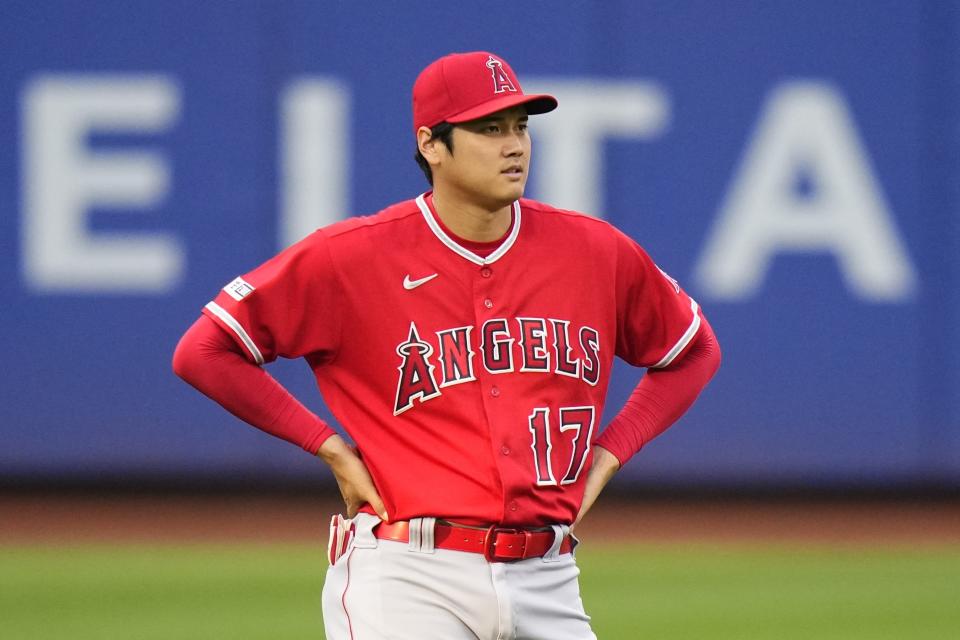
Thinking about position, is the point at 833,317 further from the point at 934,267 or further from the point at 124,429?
the point at 124,429

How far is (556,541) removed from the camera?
350 centimetres

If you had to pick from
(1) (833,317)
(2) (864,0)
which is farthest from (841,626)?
(2) (864,0)

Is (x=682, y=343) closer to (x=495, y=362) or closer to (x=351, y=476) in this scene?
(x=495, y=362)

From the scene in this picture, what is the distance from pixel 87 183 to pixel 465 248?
6.91 metres

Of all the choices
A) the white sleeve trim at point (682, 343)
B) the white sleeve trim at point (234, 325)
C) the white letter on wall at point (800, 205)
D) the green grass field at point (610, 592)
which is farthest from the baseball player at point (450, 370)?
the white letter on wall at point (800, 205)

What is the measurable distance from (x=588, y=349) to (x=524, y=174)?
0.40 meters

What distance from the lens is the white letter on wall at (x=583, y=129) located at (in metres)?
10.2

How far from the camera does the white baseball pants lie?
133 inches

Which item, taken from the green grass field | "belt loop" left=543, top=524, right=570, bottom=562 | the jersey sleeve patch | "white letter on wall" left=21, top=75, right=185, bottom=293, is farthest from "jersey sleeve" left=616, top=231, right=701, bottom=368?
"white letter on wall" left=21, top=75, right=185, bottom=293

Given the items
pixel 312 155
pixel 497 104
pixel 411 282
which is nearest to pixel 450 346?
pixel 411 282

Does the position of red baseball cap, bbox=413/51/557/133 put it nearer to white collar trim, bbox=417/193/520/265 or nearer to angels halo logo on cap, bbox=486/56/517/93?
angels halo logo on cap, bbox=486/56/517/93

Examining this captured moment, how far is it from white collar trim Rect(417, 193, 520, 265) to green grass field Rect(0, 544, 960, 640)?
342 centimetres

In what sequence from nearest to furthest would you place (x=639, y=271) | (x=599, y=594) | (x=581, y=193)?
A: (x=639, y=271), (x=599, y=594), (x=581, y=193)

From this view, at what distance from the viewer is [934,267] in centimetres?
1034
